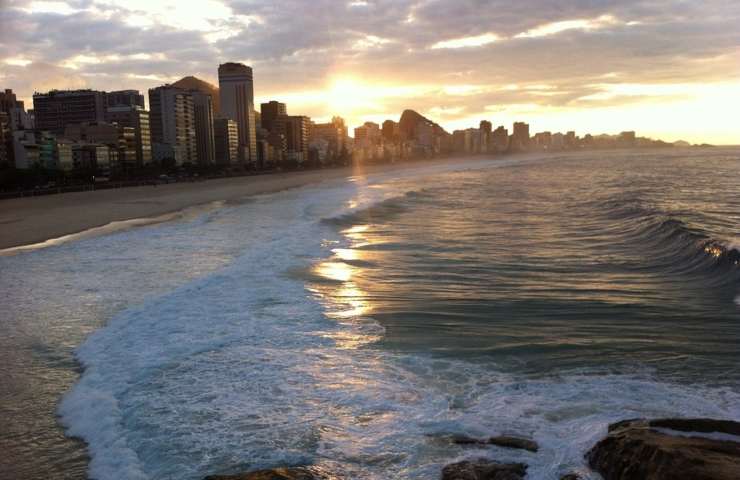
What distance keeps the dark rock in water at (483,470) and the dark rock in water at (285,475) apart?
93 cm

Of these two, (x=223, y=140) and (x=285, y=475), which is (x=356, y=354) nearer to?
(x=285, y=475)

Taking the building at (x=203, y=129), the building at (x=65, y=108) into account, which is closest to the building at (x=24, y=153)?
the building at (x=203, y=129)

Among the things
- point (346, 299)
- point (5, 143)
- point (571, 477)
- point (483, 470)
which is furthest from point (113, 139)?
point (571, 477)

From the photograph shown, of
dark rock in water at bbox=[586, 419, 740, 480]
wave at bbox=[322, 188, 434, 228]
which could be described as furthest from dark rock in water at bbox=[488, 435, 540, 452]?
wave at bbox=[322, 188, 434, 228]

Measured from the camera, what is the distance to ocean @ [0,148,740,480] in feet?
18.3

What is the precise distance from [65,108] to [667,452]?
181217mm

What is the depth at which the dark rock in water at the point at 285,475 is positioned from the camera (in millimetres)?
4684

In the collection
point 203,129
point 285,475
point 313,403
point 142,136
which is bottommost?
point 313,403

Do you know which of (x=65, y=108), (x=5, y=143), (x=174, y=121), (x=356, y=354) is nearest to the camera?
(x=356, y=354)

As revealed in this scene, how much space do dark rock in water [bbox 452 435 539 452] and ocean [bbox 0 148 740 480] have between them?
124 mm

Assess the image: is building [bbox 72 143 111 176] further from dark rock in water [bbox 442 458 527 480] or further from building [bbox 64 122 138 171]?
dark rock in water [bbox 442 458 527 480]

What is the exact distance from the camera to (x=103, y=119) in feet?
537

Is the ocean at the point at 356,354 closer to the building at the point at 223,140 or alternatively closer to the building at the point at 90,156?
the building at the point at 90,156

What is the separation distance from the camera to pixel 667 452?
4.36 metres
